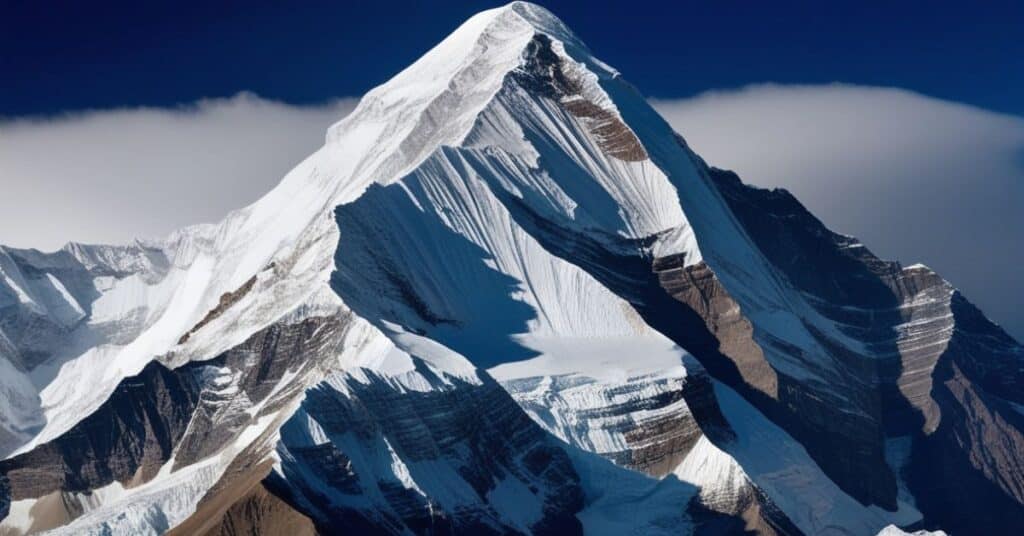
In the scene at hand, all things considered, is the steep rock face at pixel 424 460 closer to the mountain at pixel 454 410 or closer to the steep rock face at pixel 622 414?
the mountain at pixel 454 410

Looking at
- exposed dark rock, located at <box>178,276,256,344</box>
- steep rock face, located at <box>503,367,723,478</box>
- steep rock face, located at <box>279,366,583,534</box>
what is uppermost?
exposed dark rock, located at <box>178,276,256,344</box>

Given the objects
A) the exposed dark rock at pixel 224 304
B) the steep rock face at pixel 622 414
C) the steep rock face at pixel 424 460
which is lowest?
the steep rock face at pixel 622 414

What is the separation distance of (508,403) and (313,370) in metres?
14.0

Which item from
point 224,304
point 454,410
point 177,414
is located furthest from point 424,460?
point 224,304

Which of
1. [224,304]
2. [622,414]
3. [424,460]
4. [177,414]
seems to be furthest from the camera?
[224,304]

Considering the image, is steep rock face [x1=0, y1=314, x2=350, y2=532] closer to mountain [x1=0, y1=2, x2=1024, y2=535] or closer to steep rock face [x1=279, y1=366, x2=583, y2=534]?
mountain [x1=0, y1=2, x2=1024, y2=535]

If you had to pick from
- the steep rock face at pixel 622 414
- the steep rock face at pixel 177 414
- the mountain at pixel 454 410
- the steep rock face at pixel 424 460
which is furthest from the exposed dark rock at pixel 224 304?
the steep rock face at pixel 424 460

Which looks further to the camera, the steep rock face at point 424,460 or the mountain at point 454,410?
the mountain at point 454,410

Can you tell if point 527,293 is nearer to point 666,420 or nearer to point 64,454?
point 666,420

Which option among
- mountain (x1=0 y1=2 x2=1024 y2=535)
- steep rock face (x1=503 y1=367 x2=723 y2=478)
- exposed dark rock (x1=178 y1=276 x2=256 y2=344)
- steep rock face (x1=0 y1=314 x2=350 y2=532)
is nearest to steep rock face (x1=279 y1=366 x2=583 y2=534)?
mountain (x1=0 y1=2 x2=1024 y2=535)

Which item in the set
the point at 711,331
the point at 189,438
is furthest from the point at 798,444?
the point at 189,438

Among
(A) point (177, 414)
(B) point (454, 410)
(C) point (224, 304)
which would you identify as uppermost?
(C) point (224, 304)

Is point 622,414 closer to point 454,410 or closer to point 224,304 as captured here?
point 454,410

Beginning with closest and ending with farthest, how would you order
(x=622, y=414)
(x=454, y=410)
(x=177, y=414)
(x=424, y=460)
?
1. (x=424, y=460)
2. (x=454, y=410)
3. (x=622, y=414)
4. (x=177, y=414)
